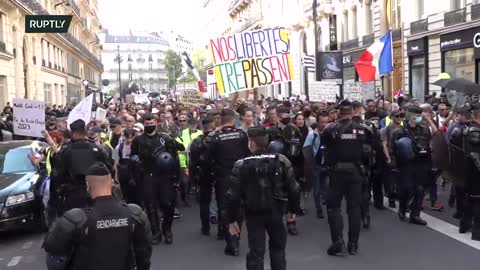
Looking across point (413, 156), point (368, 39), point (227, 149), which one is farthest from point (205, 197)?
point (368, 39)

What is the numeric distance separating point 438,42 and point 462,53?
6.55 ft

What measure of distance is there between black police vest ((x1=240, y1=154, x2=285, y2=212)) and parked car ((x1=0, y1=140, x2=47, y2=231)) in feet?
13.7

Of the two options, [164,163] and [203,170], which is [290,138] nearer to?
[203,170]

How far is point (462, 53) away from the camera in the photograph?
2531 centimetres

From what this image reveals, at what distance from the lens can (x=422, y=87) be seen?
95.8ft

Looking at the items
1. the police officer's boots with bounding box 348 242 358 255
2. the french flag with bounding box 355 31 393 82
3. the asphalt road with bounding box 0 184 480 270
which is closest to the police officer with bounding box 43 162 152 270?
the asphalt road with bounding box 0 184 480 270

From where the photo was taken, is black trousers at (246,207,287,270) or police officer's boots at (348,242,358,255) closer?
black trousers at (246,207,287,270)

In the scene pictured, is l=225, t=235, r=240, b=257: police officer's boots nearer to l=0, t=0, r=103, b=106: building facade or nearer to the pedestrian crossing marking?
the pedestrian crossing marking

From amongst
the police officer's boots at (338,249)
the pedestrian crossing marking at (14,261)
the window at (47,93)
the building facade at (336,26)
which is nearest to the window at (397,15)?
the building facade at (336,26)

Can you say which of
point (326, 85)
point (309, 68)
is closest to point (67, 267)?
point (326, 85)

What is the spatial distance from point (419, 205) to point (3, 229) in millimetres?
Result: 5690

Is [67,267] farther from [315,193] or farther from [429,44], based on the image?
[429,44]

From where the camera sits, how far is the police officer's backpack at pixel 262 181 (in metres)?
5.76

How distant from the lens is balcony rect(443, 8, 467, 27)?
24538 millimetres
